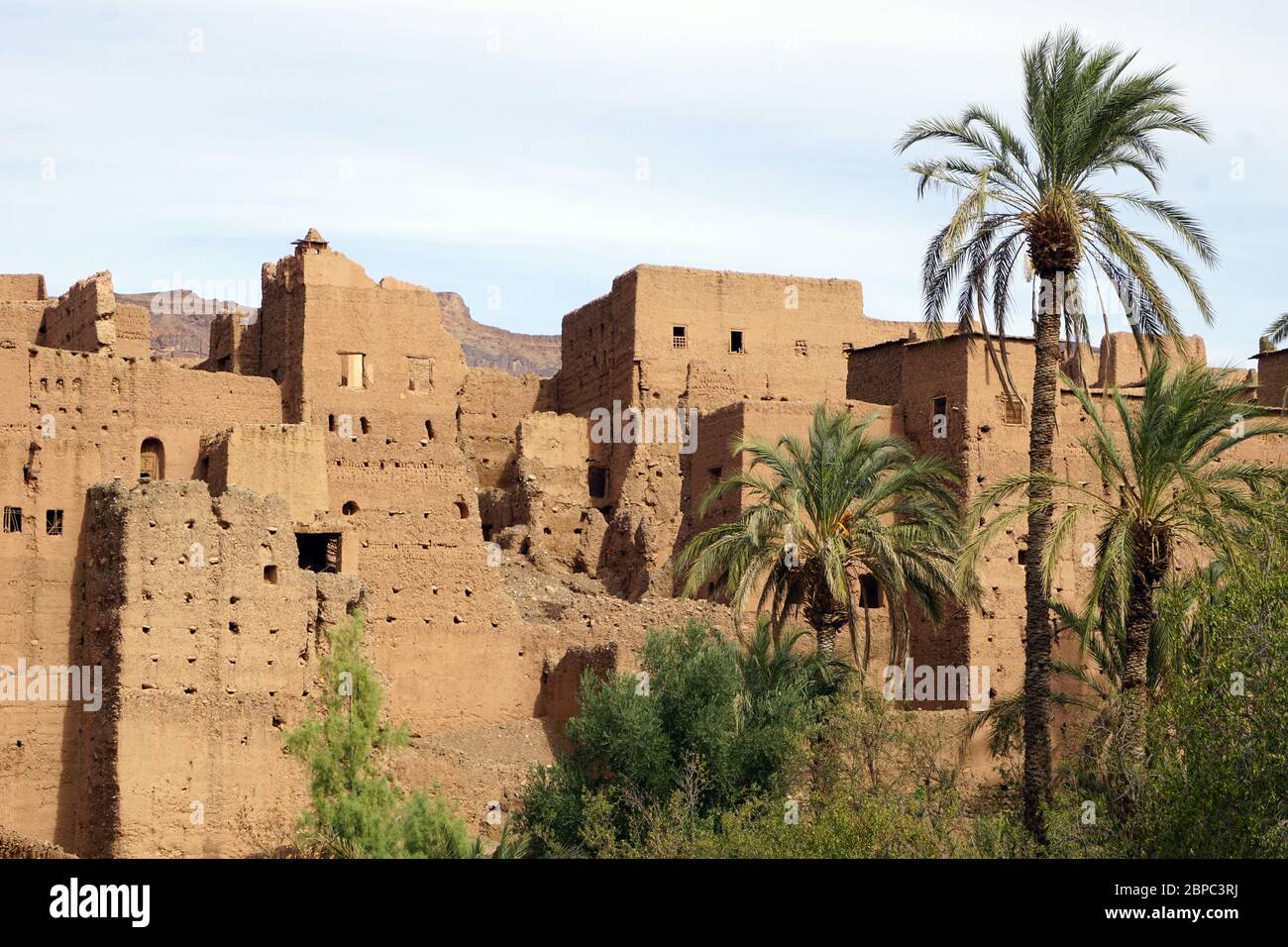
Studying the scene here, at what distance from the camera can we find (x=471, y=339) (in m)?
119

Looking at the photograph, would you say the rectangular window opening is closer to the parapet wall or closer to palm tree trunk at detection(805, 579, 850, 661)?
the parapet wall

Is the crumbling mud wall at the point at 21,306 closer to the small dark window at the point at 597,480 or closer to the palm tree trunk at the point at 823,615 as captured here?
the small dark window at the point at 597,480

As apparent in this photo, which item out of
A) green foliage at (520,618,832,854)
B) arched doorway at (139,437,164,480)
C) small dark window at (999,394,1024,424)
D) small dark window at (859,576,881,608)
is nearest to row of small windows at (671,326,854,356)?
small dark window at (859,576,881,608)

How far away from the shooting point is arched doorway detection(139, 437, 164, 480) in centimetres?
4003

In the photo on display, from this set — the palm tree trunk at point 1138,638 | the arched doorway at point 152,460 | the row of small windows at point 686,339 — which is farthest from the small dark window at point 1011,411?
the arched doorway at point 152,460

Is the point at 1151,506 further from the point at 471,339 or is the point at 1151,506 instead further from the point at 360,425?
the point at 471,339

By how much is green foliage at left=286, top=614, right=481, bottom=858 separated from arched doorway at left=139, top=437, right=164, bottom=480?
731 centimetres

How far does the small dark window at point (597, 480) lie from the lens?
47.4m

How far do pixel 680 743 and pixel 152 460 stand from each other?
40.4 feet

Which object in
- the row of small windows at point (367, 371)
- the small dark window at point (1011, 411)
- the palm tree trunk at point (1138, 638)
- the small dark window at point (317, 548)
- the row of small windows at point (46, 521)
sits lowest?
the palm tree trunk at point (1138, 638)

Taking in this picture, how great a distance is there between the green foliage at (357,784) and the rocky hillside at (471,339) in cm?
6856

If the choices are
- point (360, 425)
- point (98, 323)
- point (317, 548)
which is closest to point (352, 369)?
point (360, 425)

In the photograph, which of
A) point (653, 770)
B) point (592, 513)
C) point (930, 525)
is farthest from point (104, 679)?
point (592, 513)

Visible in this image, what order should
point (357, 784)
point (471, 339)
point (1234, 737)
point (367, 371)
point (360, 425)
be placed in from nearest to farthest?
point (1234, 737) < point (357, 784) < point (360, 425) < point (367, 371) < point (471, 339)
